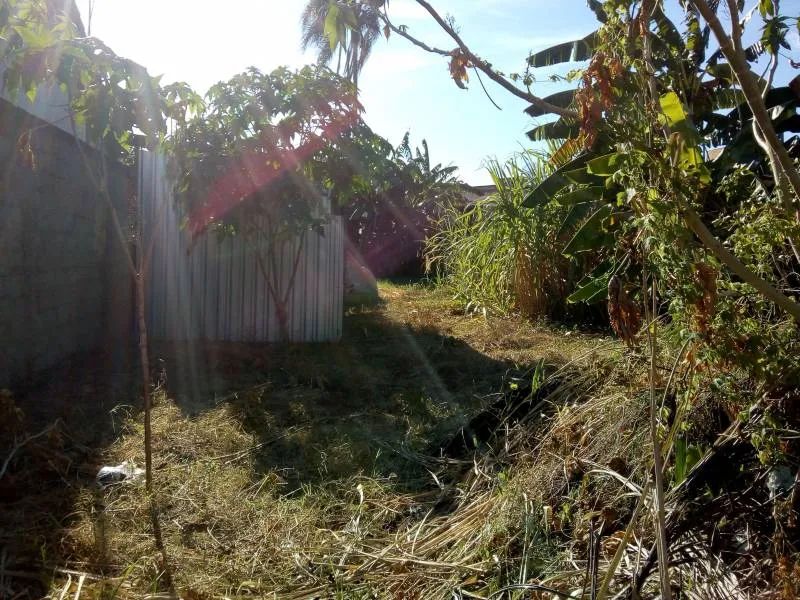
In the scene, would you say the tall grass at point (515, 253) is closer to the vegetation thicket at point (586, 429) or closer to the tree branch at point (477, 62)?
the vegetation thicket at point (586, 429)

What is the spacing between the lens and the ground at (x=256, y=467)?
342 cm

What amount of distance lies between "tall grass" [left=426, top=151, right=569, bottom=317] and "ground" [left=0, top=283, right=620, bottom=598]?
175 cm

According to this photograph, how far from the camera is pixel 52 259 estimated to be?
6820 millimetres

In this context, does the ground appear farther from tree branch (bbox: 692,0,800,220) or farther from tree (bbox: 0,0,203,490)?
tree branch (bbox: 692,0,800,220)

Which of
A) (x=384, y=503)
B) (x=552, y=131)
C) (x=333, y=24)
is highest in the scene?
(x=552, y=131)

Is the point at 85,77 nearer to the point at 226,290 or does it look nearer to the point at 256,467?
the point at 256,467

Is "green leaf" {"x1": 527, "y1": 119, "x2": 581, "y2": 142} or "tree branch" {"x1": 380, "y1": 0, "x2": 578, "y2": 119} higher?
"green leaf" {"x1": 527, "y1": 119, "x2": 581, "y2": 142}

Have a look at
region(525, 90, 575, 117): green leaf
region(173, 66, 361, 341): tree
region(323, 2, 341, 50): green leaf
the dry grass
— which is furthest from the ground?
region(525, 90, 575, 117): green leaf

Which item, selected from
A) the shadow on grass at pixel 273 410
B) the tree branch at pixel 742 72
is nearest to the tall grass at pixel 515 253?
the shadow on grass at pixel 273 410

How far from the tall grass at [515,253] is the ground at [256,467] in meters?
1.75

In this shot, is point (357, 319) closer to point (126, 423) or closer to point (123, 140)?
point (126, 423)

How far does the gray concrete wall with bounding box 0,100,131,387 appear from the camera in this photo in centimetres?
599

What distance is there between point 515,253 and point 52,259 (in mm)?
5547

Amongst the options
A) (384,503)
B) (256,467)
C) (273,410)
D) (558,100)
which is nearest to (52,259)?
(273,410)
